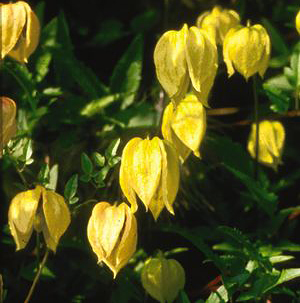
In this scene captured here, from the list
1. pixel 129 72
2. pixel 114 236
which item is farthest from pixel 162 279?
pixel 129 72

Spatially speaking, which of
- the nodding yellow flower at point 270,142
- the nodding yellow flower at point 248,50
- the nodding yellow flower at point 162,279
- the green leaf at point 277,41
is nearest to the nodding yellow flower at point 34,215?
the nodding yellow flower at point 162,279

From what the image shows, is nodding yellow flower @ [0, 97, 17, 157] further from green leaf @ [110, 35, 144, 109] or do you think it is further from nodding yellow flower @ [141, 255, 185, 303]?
green leaf @ [110, 35, 144, 109]

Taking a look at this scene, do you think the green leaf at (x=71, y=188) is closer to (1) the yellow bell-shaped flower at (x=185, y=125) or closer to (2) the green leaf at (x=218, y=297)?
(1) the yellow bell-shaped flower at (x=185, y=125)

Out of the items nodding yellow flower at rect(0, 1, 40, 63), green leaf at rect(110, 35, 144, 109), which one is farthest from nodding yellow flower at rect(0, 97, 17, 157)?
green leaf at rect(110, 35, 144, 109)

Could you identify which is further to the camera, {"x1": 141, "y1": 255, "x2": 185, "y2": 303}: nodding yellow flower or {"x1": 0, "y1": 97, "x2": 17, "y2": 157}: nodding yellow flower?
{"x1": 141, "y1": 255, "x2": 185, "y2": 303}: nodding yellow flower

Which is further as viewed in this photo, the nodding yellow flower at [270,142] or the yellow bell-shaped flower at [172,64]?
the nodding yellow flower at [270,142]

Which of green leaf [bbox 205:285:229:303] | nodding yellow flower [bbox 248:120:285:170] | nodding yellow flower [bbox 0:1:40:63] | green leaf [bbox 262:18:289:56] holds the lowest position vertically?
green leaf [bbox 205:285:229:303]

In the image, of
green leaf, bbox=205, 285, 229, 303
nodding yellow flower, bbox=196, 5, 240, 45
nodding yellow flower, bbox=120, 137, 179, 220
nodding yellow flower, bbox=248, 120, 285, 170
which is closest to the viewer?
nodding yellow flower, bbox=120, 137, 179, 220
